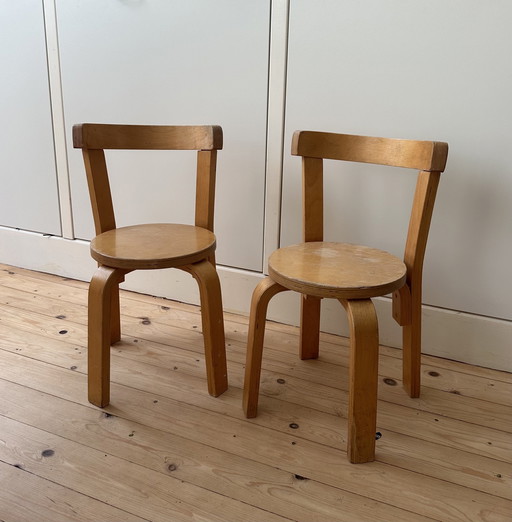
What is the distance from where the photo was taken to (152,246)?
130cm

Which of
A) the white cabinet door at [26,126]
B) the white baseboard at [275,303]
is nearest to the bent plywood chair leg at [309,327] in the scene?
the white baseboard at [275,303]

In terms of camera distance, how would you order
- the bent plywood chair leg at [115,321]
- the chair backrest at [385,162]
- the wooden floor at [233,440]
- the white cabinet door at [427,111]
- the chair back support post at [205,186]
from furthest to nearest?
the bent plywood chair leg at [115,321] → the chair back support post at [205,186] → the white cabinet door at [427,111] → the chair backrest at [385,162] → the wooden floor at [233,440]

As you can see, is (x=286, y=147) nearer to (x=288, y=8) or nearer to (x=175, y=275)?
(x=288, y=8)

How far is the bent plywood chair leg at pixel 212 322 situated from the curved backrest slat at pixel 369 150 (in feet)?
1.32

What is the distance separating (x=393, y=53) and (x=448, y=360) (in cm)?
Result: 93

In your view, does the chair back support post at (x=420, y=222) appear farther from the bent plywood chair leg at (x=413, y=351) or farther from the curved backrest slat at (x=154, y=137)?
the curved backrest slat at (x=154, y=137)

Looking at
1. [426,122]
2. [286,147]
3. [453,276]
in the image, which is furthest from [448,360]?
[286,147]

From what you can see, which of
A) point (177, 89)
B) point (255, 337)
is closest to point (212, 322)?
point (255, 337)

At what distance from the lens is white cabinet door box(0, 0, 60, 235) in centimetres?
193

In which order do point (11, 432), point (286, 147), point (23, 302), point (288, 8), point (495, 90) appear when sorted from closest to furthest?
point (11, 432), point (495, 90), point (288, 8), point (286, 147), point (23, 302)

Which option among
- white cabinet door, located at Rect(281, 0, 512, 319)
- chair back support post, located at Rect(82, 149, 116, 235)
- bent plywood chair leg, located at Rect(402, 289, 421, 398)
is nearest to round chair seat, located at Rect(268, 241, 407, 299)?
bent plywood chair leg, located at Rect(402, 289, 421, 398)

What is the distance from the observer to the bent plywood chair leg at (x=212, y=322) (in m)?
1.29

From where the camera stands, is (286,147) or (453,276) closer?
(453,276)

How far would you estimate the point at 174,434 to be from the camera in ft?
3.97
